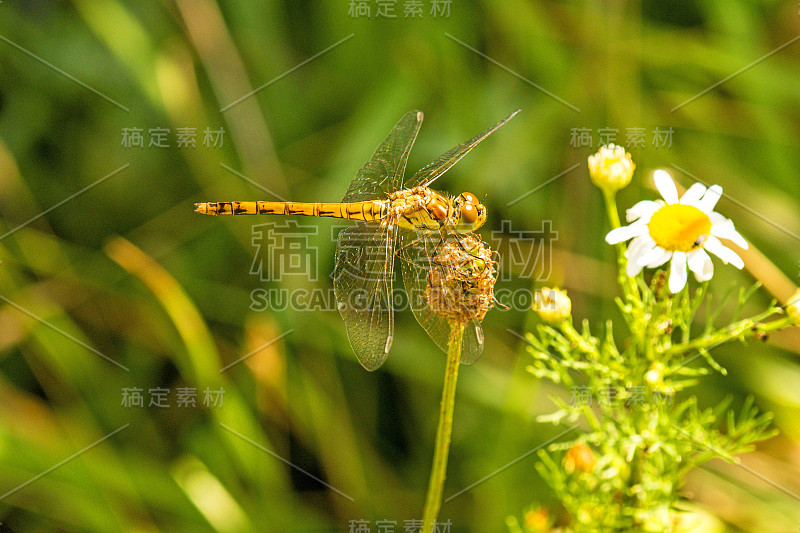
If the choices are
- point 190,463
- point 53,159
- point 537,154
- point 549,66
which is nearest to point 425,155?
point 537,154

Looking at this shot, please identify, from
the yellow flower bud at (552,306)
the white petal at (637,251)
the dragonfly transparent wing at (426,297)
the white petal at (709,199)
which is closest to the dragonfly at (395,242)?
the dragonfly transparent wing at (426,297)

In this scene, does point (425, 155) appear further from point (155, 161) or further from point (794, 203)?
point (794, 203)

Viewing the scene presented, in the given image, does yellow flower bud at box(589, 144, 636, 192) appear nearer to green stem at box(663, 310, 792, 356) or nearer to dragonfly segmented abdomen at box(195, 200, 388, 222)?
green stem at box(663, 310, 792, 356)

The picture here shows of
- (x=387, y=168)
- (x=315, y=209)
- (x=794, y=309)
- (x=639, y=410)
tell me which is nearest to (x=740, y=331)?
(x=794, y=309)

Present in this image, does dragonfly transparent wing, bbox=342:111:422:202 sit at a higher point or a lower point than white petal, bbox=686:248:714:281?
higher

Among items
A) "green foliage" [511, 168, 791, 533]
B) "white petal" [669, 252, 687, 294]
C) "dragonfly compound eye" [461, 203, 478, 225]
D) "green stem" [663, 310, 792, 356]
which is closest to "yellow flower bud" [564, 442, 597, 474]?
"green foliage" [511, 168, 791, 533]

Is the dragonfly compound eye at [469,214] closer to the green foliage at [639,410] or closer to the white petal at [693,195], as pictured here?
the green foliage at [639,410]
